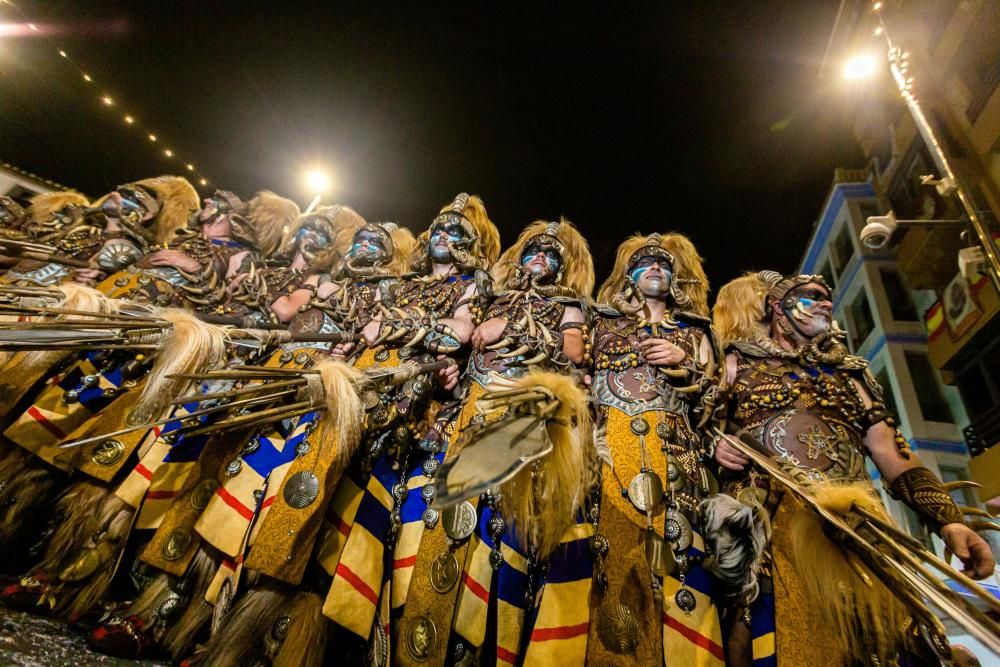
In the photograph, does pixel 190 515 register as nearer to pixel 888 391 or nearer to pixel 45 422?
pixel 45 422

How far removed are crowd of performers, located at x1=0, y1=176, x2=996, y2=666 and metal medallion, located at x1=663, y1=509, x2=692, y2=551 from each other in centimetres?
1

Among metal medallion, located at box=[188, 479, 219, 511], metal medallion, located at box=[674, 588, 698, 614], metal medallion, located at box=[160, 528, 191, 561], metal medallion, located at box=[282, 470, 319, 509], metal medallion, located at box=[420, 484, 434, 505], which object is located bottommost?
metal medallion, located at box=[160, 528, 191, 561]

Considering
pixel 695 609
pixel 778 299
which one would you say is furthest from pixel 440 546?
pixel 778 299

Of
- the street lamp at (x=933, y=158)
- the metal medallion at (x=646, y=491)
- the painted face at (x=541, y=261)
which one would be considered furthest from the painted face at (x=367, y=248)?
the street lamp at (x=933, y=158)

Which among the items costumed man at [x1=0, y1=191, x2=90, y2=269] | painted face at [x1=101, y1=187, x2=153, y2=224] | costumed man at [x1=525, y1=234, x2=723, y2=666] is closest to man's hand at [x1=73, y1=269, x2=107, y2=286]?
painted face at [x1=101, y1=187, x2=153, y2=224]

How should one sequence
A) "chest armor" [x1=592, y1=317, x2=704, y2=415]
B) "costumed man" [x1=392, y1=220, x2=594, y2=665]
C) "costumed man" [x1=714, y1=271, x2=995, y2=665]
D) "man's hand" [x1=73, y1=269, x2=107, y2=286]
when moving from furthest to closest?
"man's hand" [x1=73, y1=269, x2=107, y2=286] → "chest armor" [x1=592, y1=317, x2=704, y2=415] → "costumed man" [x1=714, y1=271, x2=995, y2=665] → "costumed man" [x1=392, y1=220, x2=594, y2=665]

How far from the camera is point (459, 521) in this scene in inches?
72.9

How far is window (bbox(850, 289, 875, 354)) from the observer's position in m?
14.4

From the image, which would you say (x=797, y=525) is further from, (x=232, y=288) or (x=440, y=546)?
(x=232, y=288)

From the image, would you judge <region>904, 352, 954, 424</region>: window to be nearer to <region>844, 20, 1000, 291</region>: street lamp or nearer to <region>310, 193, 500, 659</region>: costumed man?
<region>844, 20, 1000, 291</region>: street lamp

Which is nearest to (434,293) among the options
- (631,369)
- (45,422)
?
(631,369)

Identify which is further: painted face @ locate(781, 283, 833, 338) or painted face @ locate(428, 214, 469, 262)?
painted face @ locate(428, 214, 469, 262)

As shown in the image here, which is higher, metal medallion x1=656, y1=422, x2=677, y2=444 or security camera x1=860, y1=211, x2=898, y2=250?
security camera x1=860, y1=211, x2=898, y2=250

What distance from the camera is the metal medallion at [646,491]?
1.89 m
